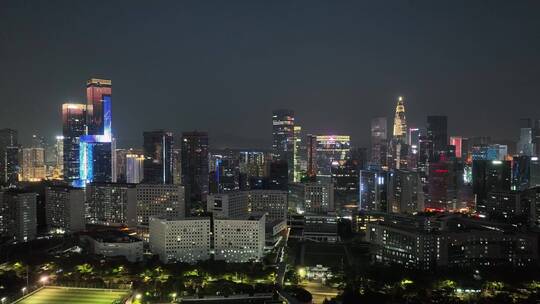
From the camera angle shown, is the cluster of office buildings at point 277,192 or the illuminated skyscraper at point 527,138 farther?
the illuminated skyscraper at point 527,138

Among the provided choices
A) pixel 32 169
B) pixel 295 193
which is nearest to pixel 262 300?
pixel 295 193

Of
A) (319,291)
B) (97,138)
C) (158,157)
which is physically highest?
(97,138)

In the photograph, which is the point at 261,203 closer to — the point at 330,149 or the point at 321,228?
the point at 321,228

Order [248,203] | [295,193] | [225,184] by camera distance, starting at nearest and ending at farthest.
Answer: [248,203] → [295,193] → [225,184]

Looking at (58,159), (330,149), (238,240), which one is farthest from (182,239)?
(58,159)

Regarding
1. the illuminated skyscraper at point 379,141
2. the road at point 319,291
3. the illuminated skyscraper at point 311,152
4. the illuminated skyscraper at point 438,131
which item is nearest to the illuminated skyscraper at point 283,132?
the illuminated skyscraper at point 311,152

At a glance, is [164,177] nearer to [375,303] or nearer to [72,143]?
[72,143]

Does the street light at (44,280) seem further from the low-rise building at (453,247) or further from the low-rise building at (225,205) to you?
the low-rise building at (453,247)
